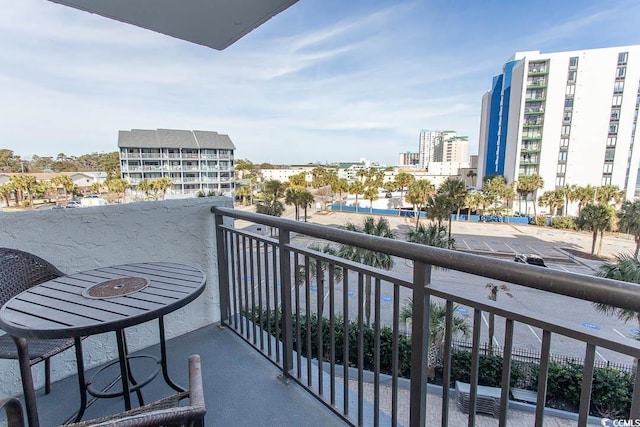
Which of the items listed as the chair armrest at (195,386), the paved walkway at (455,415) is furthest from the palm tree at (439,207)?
the chair armrest at (195,386)

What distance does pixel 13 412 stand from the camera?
786 mm

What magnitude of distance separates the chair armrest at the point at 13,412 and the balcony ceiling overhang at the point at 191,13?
6.57 feet

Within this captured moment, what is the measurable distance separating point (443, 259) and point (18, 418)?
1.21m

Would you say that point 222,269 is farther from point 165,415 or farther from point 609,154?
point 609,154

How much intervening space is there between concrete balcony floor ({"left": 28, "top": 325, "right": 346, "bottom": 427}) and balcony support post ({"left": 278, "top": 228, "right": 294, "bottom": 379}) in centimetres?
12

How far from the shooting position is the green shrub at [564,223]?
3105 cm

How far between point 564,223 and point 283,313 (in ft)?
127

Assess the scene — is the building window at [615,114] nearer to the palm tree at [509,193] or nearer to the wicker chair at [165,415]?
the palm tree at [509,193]

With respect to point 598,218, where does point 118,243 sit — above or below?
above

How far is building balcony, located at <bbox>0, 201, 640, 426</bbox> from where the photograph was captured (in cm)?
81

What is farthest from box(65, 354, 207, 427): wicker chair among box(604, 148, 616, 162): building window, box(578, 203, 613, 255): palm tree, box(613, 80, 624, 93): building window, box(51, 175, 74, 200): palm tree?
box(613, 80, 624, 93): building window

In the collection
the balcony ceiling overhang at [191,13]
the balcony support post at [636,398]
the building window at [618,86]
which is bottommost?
the balcony support post at [636,398]

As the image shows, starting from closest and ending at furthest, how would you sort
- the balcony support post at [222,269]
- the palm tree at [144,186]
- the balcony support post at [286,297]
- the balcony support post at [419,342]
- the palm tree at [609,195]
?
→ the balcony support post at [419,342], the balcony support post at [286,297], the balcony support post at [222,269], the palm tree at [144,186], the palm tree at [609,195]

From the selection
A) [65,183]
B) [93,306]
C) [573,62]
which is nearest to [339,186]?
[573,62]
